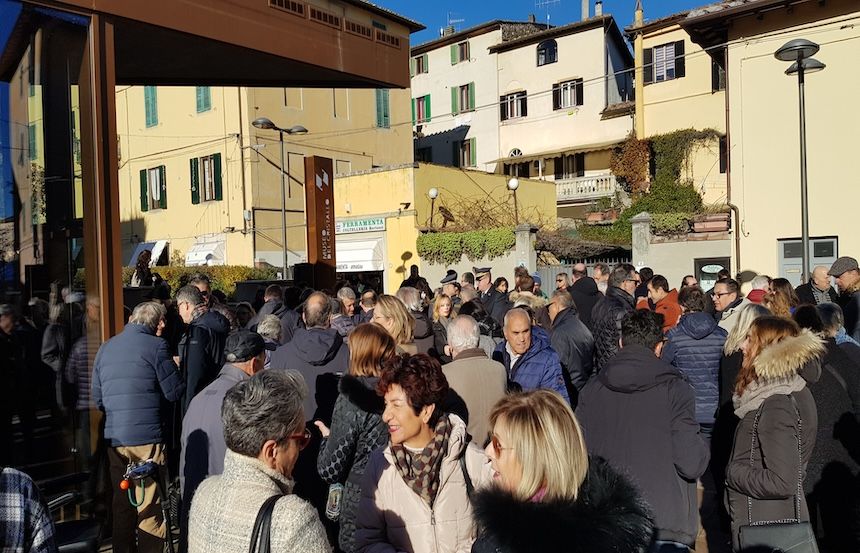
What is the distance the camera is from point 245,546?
85.4 inches

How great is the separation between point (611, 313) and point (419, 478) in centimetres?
474

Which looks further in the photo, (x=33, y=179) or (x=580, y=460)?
(x=33, y=179)

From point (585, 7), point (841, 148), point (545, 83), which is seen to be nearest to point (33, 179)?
point (841, 148)

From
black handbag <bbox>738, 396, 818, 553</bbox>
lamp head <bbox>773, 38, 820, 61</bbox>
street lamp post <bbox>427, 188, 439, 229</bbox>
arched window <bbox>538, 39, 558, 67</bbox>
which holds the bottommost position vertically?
black handbag <bbox>738, 396, 818, 553</bbox>

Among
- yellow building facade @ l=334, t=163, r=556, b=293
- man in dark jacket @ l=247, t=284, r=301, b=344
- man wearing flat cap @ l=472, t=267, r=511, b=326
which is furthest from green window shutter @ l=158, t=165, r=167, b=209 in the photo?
man in dark jacket @ l=247, t=284, r=301, b=344

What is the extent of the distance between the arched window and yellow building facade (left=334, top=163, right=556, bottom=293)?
11719mm

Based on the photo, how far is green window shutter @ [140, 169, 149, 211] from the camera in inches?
1197

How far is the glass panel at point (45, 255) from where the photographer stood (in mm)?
5469

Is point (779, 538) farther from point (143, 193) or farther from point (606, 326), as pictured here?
point (143, 193)

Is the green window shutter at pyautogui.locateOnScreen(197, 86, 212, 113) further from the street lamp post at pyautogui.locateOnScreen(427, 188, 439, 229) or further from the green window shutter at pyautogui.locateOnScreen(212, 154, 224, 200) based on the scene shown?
the street lamp post at pyautogui.locateOnScreen(427, 188, 439, 229)

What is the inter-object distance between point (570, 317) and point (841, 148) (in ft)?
40.3

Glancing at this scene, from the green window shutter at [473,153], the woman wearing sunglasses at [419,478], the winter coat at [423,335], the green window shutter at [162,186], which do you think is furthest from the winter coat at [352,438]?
the green window shutter at [473,153]

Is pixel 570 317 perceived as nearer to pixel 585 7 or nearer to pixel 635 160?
pixel 635 160

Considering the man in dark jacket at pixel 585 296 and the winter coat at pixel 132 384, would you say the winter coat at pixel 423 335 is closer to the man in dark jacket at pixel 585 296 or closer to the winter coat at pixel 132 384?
the winter coat at pixel 132 384
